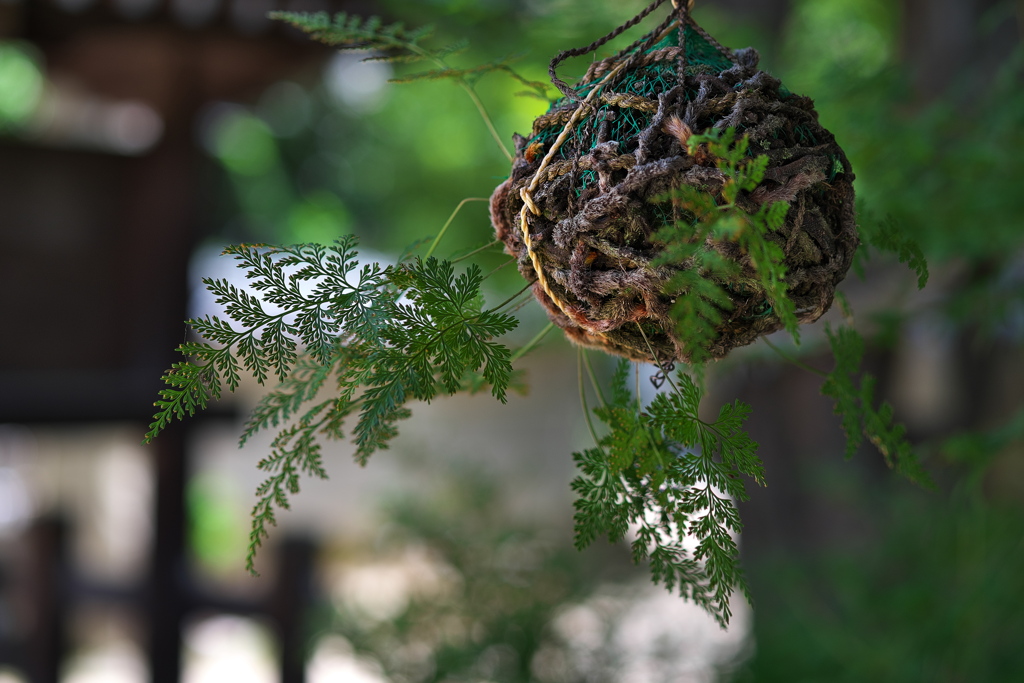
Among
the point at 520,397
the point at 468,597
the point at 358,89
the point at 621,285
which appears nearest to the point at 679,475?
the point at 621,285

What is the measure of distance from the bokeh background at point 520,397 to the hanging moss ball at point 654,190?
67 centimetres

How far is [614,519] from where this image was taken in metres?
0.55

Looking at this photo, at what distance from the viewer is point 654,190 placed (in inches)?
20.9

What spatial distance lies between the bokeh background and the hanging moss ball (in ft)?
2.20

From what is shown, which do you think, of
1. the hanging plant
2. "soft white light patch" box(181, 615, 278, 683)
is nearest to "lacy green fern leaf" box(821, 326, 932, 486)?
the hanging plant

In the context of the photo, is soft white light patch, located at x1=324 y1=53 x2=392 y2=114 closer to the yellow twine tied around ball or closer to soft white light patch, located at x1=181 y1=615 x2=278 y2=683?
soft white light patch, located at x1=181 y1=615 x2=278 y2=683

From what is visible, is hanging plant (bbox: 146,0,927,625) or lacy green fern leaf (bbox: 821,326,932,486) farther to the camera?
lacy green fern leaf (bbox: 821,326,932,486)

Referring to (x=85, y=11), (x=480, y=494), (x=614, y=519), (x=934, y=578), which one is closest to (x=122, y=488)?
(x=480, y=494)

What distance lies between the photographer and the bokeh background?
5.23 ft

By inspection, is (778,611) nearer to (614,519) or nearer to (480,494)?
(480,494)

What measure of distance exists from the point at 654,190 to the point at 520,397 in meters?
1.83

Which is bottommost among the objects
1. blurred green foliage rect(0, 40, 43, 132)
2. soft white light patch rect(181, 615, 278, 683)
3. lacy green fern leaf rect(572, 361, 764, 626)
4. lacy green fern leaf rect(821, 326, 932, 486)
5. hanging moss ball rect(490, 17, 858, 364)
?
lacy green fern leaf rect(572, 361, 764, 626)

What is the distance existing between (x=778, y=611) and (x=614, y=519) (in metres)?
2.54

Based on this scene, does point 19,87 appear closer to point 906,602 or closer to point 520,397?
point 520,397
